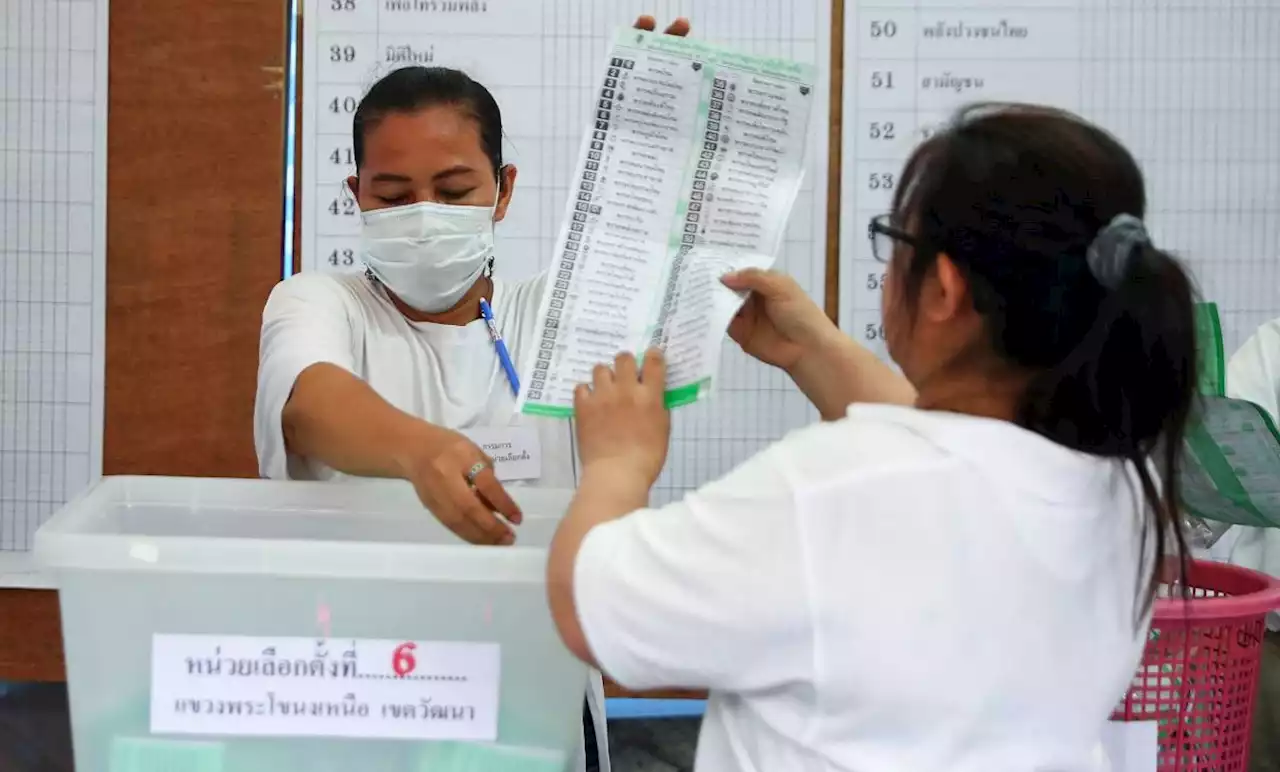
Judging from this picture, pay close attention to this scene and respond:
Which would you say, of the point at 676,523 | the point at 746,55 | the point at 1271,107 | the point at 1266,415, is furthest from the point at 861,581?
the point at 1271,107

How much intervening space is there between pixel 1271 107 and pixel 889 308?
147cm

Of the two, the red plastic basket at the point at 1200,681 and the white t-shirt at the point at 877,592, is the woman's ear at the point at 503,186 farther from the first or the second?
the red plastic basket at the point at 1200,681

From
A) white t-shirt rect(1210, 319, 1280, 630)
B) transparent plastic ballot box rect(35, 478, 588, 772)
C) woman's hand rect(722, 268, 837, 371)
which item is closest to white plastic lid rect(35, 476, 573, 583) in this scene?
transparent plastic ballot box rect(35, 478, 588, 772)

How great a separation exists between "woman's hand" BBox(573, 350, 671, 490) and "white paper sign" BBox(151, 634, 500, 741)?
0.16m

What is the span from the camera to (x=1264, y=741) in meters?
1.31

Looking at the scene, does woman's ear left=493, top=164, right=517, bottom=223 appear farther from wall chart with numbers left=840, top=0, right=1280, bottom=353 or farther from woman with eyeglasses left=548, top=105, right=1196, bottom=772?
wall chart with numbers left=840, top=0, right=1280, bottom=353

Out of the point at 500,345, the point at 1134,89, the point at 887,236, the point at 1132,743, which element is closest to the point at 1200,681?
the point at 1132,743

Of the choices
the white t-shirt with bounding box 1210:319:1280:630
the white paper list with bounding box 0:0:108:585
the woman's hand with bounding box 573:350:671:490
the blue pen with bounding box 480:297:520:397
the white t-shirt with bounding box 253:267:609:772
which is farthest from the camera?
the white paper list with bounding box 0:0:108:585

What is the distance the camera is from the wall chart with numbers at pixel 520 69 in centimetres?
178

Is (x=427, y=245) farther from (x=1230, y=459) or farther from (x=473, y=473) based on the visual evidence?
(x=1230, y=459)

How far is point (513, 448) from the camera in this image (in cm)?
113

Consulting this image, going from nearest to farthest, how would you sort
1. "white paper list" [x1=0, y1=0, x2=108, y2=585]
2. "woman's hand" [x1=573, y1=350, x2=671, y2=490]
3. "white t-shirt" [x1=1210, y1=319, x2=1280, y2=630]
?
1. "woman's hand" [x1=573, y1=350, x2=671, y2=490]
2. "white t-shirt" [x1=1210, y1=319, x2=1280, y2=630]
3. "white paper list" [x1=0, y1=0, x2=108, y2=585]

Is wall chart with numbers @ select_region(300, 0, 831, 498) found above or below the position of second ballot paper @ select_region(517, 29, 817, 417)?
above

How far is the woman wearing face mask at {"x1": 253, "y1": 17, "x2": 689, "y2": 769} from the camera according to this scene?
0.96m
